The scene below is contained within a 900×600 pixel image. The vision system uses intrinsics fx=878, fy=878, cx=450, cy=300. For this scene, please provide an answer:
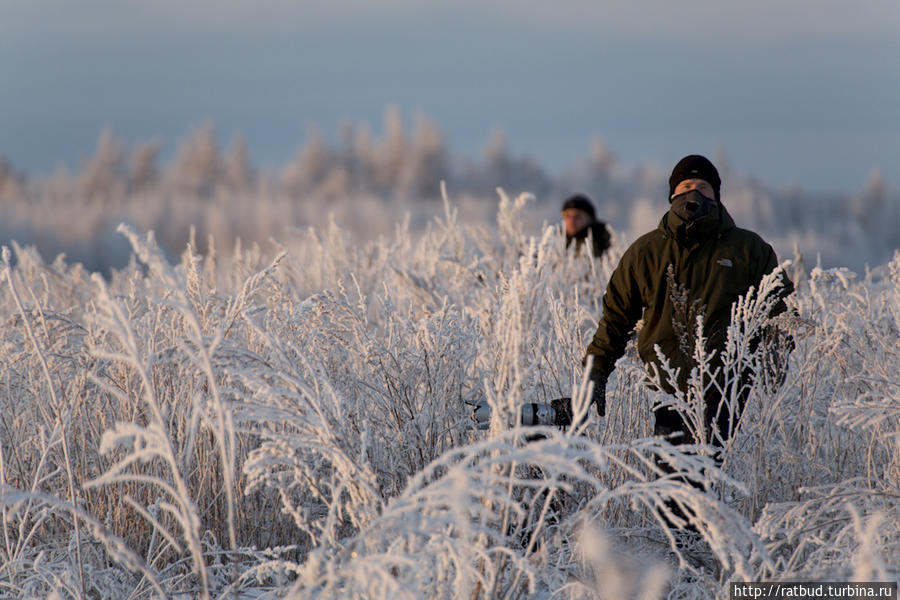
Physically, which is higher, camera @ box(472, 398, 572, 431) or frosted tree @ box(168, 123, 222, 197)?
frosted tree @ box(168, 123, 222, 197)

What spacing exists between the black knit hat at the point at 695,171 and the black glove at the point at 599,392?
0.84m

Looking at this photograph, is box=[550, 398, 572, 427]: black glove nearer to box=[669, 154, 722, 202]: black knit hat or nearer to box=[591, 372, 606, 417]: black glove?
box=[591, 372, 606, 417]: black glove

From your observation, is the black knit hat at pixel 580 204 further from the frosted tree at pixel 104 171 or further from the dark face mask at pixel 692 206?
the frosted tree at pixel 104 171

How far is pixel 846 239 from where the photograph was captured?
138 ft

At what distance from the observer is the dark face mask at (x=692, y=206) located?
3492 mm

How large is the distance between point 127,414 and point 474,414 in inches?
51.2

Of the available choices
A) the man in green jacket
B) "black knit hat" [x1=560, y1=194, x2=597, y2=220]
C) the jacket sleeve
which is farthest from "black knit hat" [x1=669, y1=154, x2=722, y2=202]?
"black knit hat" [x1=560, y1=194, x2=597, y2=220]

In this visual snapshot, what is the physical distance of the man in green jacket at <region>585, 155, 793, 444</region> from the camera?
3.52 metres

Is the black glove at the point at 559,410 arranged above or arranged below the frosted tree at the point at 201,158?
below

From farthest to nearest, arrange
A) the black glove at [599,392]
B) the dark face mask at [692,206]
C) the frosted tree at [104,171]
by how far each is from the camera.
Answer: the frosted tree at [104,171] < the dark face mask at [692,206] < the black glove at [599,392]

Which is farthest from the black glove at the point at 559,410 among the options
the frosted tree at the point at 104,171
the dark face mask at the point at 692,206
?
the frosted tree at the point at 104,171

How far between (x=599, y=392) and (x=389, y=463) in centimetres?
85

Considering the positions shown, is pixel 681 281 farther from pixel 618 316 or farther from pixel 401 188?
pixel 401 188

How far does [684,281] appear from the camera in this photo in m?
3.56
